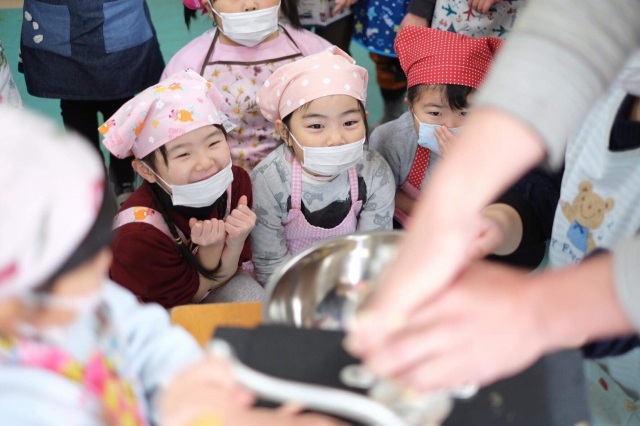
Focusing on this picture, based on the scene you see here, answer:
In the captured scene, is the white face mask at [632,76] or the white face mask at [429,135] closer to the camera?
the white face mask at [632,76]

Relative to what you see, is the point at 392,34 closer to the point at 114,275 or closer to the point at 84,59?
the point at 84,59

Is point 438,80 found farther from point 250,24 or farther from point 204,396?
point 204,396

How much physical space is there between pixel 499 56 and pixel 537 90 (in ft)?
0.22

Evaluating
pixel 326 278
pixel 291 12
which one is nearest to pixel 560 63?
pixel 326 278

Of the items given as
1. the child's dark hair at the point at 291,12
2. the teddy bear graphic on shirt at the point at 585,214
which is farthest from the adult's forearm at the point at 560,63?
the child's dark hair at the point at 291,12

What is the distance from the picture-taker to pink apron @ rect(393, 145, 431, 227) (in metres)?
1.38

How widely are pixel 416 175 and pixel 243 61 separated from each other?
20.7 inches

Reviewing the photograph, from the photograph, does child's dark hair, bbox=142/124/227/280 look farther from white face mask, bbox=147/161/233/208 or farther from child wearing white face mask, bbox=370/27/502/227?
child wearing white face mask, bbox=370/27/502/227

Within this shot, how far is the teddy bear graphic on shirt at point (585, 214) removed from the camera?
700 mm

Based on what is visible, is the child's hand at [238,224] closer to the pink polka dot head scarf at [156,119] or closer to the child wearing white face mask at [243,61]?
the pink polka dot head scarf at [156,119]

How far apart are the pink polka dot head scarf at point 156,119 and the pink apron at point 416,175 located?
50cm

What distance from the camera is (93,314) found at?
43cm

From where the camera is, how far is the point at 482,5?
1434 mm

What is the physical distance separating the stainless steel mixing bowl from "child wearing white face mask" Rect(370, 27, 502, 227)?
620mm
